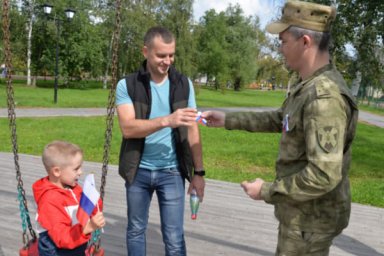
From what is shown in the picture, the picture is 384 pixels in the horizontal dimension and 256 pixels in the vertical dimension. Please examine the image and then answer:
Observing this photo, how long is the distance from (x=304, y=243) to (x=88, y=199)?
3.53 ft

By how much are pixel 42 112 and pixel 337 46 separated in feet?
39.1

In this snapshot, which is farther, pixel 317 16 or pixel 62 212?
pixel 62 212

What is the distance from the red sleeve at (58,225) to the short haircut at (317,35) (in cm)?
148

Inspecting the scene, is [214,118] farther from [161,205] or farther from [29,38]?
[29,38]

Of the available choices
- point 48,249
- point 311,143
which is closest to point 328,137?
point 311,143

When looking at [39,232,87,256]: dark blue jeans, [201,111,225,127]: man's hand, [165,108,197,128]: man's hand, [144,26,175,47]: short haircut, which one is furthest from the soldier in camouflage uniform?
[39,232,87,256]: dark blue jeans

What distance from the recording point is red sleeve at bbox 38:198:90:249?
2238mm

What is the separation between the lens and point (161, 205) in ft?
9.80

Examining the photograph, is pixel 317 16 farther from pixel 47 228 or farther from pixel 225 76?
pixel 225 76

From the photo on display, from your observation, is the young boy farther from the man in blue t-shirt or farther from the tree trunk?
the tree trunk

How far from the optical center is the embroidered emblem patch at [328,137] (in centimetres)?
178

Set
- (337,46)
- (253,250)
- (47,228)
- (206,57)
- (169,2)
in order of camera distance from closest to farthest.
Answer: (47,228), (253,250), (337,46), (169,2), (206,57)

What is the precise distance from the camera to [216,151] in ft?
34.0

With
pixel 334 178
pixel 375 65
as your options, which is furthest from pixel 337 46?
pixel 334 178
